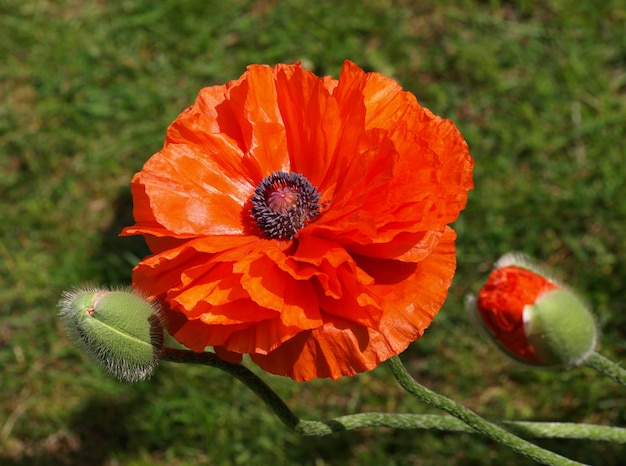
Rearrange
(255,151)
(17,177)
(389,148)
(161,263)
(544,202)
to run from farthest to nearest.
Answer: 1. (17,177)
2. (544,202)
3. (255,151)
4. (161,263)
5. (389,148)

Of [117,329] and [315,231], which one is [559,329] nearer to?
[315,231]

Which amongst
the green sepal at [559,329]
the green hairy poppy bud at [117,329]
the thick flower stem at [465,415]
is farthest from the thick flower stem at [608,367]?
the green hairy poppy bud at [117,329]

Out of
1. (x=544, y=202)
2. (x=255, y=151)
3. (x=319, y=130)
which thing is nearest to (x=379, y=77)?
(x=319, y=130)

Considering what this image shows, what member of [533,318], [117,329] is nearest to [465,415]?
[533,318]

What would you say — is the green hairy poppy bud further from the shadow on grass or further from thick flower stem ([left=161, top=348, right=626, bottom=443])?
the shadow on grass

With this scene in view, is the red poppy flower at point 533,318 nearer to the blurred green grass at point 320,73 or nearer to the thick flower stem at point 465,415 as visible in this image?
the thick flower stem at point 465,415

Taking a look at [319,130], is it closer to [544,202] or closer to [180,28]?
[544,202]
